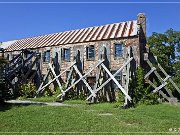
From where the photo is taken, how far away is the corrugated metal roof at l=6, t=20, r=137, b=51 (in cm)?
2728

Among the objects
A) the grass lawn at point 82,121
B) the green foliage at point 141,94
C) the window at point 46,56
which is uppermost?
the window at point 46,56

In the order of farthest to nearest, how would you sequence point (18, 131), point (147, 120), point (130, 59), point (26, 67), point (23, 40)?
point (23, 40), point (26, 67), point (130, 59), point (147, 120), point (18, 131)

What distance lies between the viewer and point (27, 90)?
28.6 metres

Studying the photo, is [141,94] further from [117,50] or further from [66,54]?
[66,54]

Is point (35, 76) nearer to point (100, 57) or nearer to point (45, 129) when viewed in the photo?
point (100, 57)

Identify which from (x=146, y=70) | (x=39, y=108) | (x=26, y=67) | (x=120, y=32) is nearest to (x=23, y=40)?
(x=26, y=67)

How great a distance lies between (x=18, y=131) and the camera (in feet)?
43.6

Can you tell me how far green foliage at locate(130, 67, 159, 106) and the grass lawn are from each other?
12.2 feet

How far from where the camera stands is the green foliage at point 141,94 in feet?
74.2

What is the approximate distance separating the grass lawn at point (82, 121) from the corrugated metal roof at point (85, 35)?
400 inches

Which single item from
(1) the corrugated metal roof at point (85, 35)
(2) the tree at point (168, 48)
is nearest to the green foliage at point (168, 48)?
(2) the tree at point (168, 48)

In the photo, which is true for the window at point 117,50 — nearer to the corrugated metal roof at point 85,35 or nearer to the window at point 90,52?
the corrugated metal roof at point 85,35

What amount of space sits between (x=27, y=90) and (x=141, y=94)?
10.9 metres

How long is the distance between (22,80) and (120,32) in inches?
426
